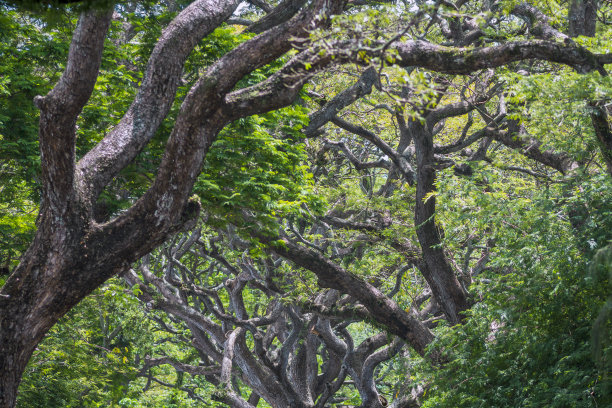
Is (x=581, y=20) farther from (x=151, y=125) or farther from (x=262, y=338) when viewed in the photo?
(x=262, y=338)

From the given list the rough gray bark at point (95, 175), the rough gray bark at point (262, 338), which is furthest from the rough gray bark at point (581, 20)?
the rough gray bark at point (262, 338)

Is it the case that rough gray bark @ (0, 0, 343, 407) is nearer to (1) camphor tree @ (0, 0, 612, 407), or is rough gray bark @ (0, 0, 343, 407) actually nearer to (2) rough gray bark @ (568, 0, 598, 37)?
(1) camphor tree @ (0, 0, 612, 407)

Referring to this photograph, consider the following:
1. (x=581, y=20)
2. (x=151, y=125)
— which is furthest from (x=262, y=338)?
(x=581, y=20)

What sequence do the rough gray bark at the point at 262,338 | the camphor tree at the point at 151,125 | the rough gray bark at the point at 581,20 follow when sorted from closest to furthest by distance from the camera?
the camphor tree at the point at 151,125 → the rough gray bark at the point at 581,20 → the rough gray bark at the point at 262,338

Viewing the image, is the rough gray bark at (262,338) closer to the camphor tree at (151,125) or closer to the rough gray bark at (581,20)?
the camphor tree at (151,125)

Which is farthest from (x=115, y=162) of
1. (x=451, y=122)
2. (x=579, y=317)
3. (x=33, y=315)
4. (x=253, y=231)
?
(x=451, y=122)

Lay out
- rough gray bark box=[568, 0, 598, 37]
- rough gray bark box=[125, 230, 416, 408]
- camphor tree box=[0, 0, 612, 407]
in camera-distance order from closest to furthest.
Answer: camphor tree box=[0, 0, 612, 407] → rough gray bark box=[568, 0, 598, 37] → rough gray bark box=[125, 230, 416, 408]

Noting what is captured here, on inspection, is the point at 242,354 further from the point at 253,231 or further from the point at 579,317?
the point at 579,317

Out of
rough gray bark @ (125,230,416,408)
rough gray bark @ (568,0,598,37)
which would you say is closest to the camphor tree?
rough gray bark @ (568,0,598,37)

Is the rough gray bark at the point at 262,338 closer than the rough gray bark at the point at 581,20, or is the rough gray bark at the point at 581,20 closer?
the rough gray bark at the point at 581,20

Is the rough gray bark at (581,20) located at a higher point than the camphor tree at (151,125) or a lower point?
higher

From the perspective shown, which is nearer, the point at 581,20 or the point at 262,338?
the point at 581,20

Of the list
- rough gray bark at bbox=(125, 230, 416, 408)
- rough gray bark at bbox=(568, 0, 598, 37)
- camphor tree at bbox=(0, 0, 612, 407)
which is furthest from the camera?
rough gray bark at bbox=(125, 230, 416, 408)

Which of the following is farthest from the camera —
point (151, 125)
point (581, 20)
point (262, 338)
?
point (262, 338)
